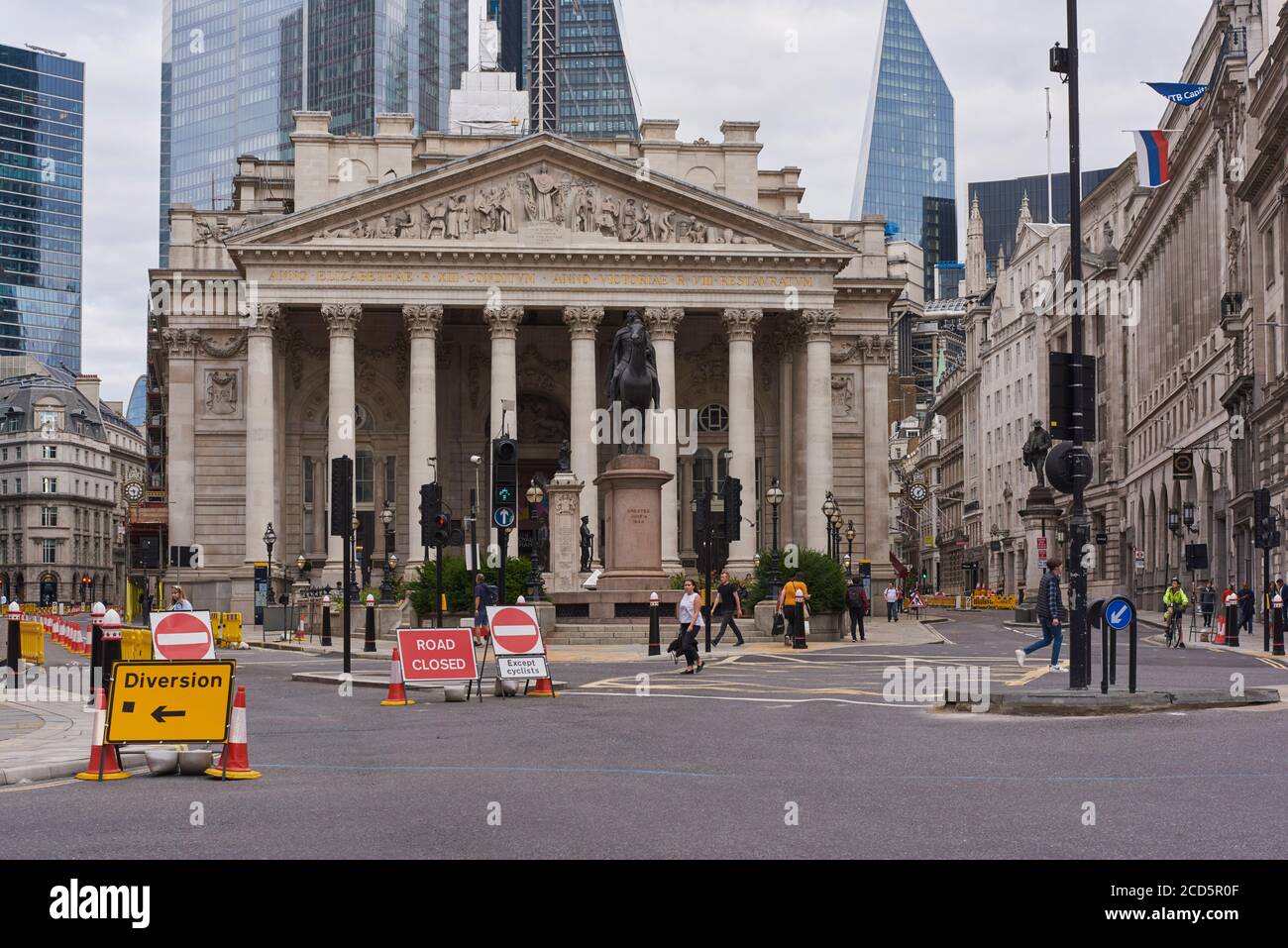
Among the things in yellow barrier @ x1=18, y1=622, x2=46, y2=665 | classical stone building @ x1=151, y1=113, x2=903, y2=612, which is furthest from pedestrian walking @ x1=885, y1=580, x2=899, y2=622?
yellow barrier @ x1=18, y1=622, x2=46, y2=665

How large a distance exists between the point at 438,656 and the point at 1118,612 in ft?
35.0

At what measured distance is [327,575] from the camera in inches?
2837

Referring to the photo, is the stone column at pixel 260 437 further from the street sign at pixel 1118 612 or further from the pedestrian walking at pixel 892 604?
the street sign at pixel 1118 612

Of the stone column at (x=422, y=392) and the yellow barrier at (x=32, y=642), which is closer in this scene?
the yellow barrier at (x=32, y=642)

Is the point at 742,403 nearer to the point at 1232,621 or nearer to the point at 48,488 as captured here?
the point at 1232,621

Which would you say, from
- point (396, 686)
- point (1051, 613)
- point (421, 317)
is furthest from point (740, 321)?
point (396, 686)

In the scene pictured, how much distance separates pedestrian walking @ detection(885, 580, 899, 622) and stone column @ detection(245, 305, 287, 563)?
26326 mm

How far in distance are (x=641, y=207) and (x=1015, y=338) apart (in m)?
58.6

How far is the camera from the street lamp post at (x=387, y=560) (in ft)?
201

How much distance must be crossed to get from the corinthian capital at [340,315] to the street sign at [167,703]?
189 feet

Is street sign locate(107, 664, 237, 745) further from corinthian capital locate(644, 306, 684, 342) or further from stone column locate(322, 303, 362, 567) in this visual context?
corinthian capital locate(644, 306, 684, 342)

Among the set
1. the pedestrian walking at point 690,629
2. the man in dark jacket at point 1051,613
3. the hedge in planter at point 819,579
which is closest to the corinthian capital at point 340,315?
the hedge in planter at point 819,579

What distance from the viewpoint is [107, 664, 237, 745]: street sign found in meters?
16.4
